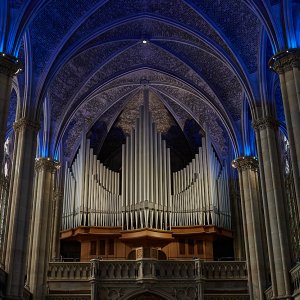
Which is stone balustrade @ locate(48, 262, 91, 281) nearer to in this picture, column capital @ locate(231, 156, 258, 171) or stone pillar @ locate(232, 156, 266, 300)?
stone pillar @ locate(232, 156, 266, 300)

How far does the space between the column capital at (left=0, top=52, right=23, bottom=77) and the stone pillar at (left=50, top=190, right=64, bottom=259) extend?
12.2 m

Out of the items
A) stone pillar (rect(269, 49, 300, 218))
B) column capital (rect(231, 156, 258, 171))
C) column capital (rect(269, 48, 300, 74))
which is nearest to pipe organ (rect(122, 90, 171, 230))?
column capital (rect(231, 156, 258, 171))

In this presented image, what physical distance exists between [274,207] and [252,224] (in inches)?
173

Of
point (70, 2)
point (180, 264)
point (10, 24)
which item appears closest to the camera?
point (10, 24)

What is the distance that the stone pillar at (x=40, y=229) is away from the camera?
23.2 metres

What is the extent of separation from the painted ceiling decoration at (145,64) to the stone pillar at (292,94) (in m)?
0.65

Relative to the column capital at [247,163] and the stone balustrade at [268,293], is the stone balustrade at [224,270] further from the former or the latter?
the column capital at [247,163]

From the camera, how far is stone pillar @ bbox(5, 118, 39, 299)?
1888 centimetres

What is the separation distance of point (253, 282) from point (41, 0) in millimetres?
14519

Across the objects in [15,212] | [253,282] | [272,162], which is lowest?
[253,282]

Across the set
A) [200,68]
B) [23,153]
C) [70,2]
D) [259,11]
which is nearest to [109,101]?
[200,68]

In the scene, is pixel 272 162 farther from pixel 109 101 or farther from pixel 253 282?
pixel 109 101

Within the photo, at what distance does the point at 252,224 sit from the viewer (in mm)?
23875

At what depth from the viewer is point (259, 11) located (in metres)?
19.7
